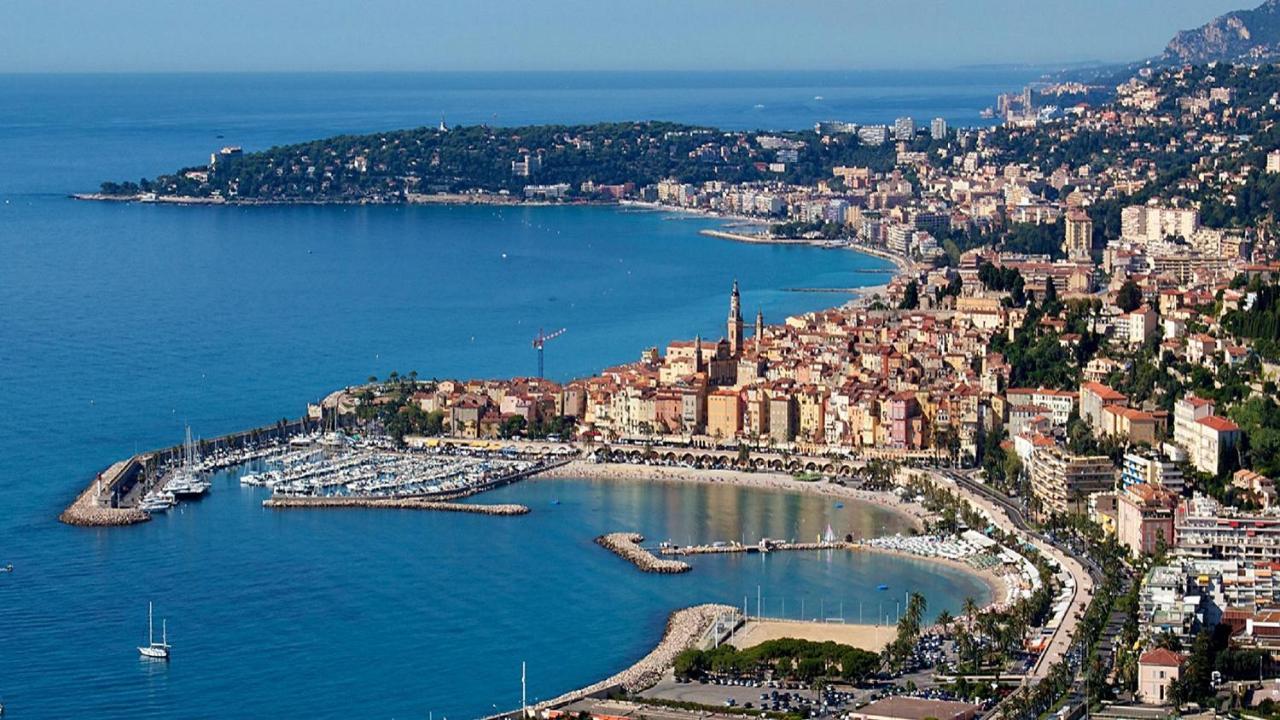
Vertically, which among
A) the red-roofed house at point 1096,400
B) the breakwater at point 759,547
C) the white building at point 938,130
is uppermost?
the red-roofed house at point 1096,400

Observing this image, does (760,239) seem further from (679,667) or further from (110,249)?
(679,667)

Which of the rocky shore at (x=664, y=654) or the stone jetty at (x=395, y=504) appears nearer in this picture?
the rocky shore at (x=664, y=654)

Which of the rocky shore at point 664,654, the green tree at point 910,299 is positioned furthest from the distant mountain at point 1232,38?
the rocky shore at point 664,654

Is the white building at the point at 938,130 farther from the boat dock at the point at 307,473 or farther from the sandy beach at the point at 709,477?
the sandy beach at the point at 709,477

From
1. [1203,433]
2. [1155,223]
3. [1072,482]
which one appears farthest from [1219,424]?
[1155,223]

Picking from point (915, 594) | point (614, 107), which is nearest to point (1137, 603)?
point (915, 594)

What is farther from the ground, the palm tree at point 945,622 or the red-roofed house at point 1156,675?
the red-roofed house at point 1156,675

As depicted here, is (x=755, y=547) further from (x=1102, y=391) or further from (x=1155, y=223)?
(x=1155, y=223)
